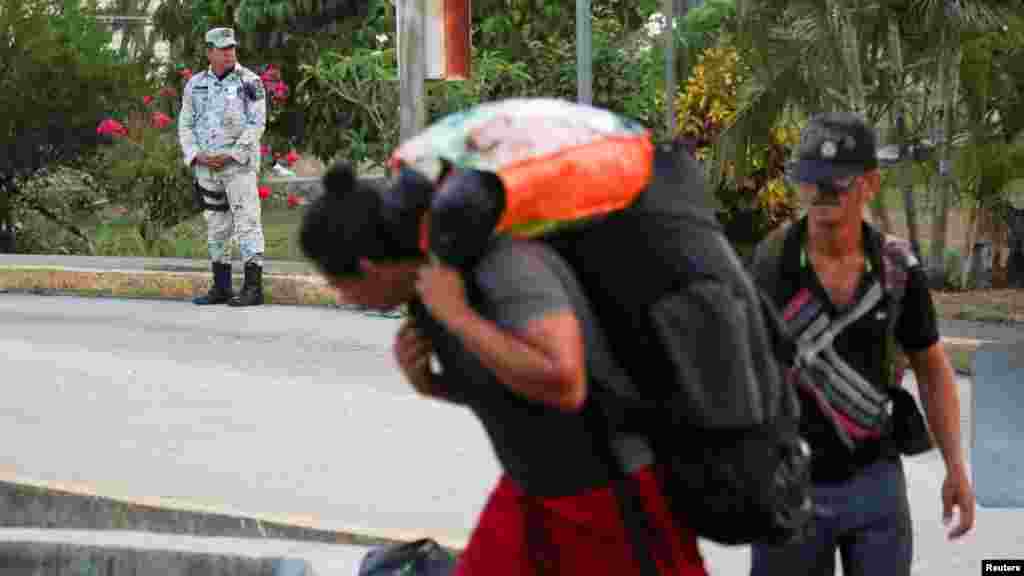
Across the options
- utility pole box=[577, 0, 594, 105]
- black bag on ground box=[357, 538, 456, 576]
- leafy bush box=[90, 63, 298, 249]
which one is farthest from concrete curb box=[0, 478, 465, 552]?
leafy bush box=[90, 63, 298, 249]

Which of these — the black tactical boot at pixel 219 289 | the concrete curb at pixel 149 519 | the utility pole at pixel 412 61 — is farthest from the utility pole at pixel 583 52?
the concrete curb at pixel 149 519

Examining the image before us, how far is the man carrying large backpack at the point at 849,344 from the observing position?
4340 millimetres

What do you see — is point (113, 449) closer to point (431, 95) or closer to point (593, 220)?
point (593, 220)

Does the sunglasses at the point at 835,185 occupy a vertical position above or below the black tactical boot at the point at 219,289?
above

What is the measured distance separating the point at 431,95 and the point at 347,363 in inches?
259

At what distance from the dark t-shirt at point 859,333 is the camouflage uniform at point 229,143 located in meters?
8.87

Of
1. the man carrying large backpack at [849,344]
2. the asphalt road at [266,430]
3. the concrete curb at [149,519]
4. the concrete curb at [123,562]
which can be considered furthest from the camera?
the asphalt road at [266,430]

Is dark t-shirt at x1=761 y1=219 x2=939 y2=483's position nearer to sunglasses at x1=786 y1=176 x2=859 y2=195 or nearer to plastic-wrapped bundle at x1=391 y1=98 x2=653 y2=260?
sunglasses at x1=786 y1=176 x2=859 y2=195

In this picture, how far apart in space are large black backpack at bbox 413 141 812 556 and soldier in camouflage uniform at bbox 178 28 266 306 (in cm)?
969

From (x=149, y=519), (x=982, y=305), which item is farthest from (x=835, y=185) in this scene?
(x=982, y=305)

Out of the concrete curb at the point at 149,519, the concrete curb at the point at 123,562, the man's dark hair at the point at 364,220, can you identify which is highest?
the man's dark hair at the point at 364,220

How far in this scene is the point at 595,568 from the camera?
3541mm

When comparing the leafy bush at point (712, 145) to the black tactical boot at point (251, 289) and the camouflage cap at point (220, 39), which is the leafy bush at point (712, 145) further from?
the camouflage cap at point (220, 39)

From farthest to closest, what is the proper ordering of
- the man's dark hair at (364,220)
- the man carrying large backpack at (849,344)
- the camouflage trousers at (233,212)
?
the camouflage trousers at (233,212), the man carrying large backpack at (849,344), the man's dark hair at (364,220)
